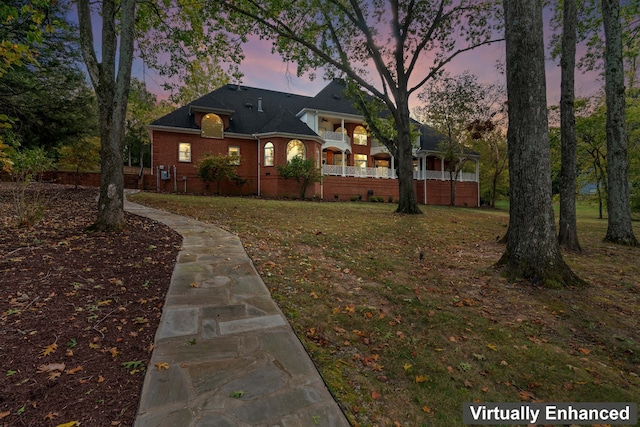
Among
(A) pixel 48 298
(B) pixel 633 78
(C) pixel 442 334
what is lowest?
(C) pixel 442 334

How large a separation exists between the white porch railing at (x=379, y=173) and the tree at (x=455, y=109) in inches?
133

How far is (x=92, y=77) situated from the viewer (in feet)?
19.6

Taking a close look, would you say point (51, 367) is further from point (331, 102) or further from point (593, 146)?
point (331, 102)

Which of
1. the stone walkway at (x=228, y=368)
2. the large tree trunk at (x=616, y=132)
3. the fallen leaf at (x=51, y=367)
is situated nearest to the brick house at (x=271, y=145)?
the large tree trunk at (x=616, y=132)

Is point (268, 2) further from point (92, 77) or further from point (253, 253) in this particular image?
point (253, 253)

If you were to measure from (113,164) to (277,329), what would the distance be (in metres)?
5.37

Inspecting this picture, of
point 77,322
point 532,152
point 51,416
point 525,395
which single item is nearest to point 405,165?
point 532,152

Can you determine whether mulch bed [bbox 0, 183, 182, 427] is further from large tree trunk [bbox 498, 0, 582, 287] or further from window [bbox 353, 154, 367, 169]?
window [bbox 353, 154, 367, 169]

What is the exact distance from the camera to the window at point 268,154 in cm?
2088

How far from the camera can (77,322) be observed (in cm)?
284

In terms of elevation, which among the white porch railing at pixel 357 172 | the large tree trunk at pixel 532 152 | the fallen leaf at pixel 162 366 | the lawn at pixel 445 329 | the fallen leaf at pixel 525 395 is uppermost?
the white porch railing at pixel 357 172

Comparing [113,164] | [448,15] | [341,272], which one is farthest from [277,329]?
[448,15]

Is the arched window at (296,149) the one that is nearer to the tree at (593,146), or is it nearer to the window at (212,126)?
the window at (212,126)

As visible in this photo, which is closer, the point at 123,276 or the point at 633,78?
the point at 123,276
